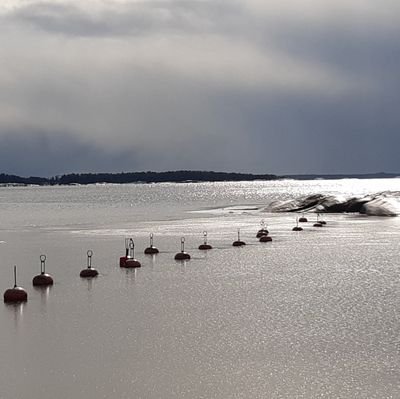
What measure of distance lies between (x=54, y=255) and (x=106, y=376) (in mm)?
30212

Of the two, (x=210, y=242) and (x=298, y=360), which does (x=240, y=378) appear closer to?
(x=298, y=360)

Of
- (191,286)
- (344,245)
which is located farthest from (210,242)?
(191,286)

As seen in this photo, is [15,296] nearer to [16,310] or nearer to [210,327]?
[16,310]

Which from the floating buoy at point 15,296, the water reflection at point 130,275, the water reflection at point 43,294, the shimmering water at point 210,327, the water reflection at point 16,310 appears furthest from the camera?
the water reflection at point 130,275

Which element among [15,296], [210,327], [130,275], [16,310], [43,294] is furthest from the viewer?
[130,275]

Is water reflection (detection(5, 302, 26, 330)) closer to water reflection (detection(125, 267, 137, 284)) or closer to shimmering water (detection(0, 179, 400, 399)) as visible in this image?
shimmering water (detection(0, 179, 400, 399))

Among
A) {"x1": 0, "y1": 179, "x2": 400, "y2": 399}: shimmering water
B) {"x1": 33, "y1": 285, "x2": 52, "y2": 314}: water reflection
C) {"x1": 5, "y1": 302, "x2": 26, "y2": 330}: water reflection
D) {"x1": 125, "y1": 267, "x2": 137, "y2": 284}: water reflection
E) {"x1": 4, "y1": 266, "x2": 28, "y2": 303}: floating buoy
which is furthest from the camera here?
{"x1": 125, "y1": 267, "x2": 137, "y2": 284}: water reflection

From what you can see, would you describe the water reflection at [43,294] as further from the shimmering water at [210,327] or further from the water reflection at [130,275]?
the water reflection at [130,275]

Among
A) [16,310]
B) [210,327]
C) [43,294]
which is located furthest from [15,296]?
[210,327]

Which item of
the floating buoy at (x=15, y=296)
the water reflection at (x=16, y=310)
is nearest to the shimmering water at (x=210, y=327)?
the water reflection at (x=16, y=310)

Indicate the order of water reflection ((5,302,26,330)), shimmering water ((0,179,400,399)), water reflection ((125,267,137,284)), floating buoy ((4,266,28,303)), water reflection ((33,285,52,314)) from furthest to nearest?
water reflection ((125,267,137,284)) → floating buoy ((4,266,28,303)) → water reflection ((33,285,52,314)) → water reflection ((5,302,26,330)) → shimmering water ((0,179,400,399))

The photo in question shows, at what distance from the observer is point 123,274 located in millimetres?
40375

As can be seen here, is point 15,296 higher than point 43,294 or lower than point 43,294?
higher

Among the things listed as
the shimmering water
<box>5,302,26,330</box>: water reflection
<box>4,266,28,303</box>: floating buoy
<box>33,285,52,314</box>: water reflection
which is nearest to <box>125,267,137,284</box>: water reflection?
the shimmering water
